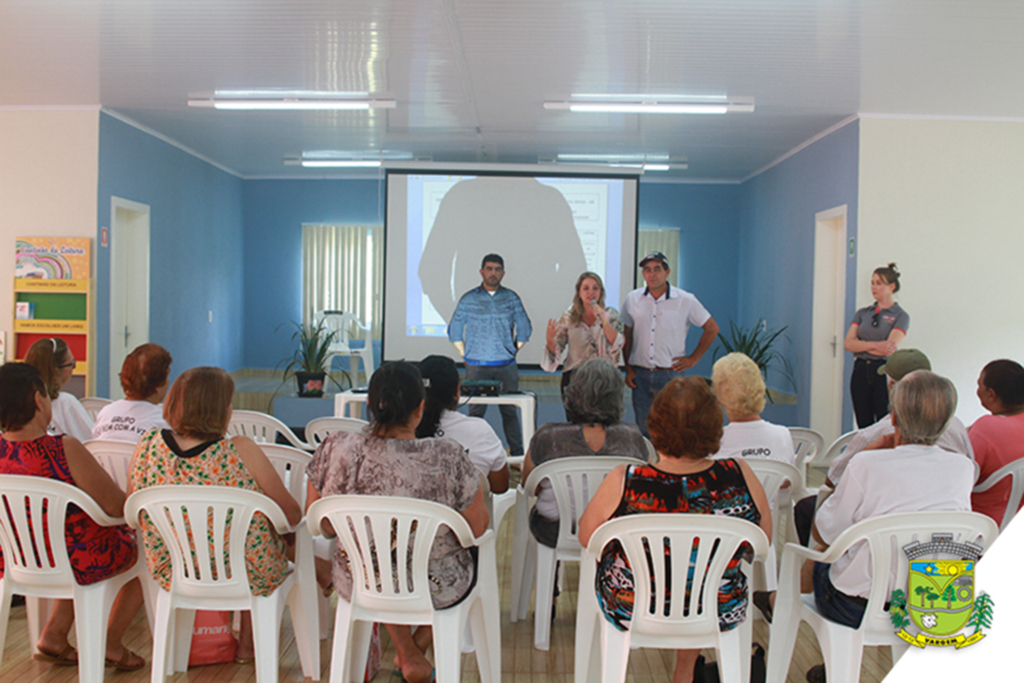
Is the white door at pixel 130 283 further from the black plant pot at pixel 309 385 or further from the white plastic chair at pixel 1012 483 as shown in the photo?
the white plastic chair at pixel 1012 483

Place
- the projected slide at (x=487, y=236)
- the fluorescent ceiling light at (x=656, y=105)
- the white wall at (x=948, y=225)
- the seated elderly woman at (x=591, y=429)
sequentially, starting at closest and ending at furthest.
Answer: the seated elderly woman at (x=591, y=429) → the fluorescent ceiling light at (x=656, y=105) → the white wall at (x=948, y=225) → the projected slide at (x=487, y=236)

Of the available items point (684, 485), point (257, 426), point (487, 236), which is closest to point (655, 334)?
point (487, 236)

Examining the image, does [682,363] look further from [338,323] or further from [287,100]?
[338,323]

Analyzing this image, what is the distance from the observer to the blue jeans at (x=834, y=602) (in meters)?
1.96

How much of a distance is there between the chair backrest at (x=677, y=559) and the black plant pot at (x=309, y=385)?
5372 mm

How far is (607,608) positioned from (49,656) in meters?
1.85

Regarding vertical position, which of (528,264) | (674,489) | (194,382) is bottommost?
(674,489)

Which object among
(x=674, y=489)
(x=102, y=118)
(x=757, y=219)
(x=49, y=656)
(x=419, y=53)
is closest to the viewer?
(x=674, y=489)

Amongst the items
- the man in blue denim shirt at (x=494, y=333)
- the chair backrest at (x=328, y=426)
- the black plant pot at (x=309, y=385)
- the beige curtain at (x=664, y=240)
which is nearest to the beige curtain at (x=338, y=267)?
the black plant pot at (x=309, y=385)

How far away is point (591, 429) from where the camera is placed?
101 inches

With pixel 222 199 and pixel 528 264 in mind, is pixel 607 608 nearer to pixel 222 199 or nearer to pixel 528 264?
pixel 528 264

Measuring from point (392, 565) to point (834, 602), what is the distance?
1.21 metres

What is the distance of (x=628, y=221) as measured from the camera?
704 cm

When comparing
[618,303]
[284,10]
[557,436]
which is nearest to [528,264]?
[618,303]
